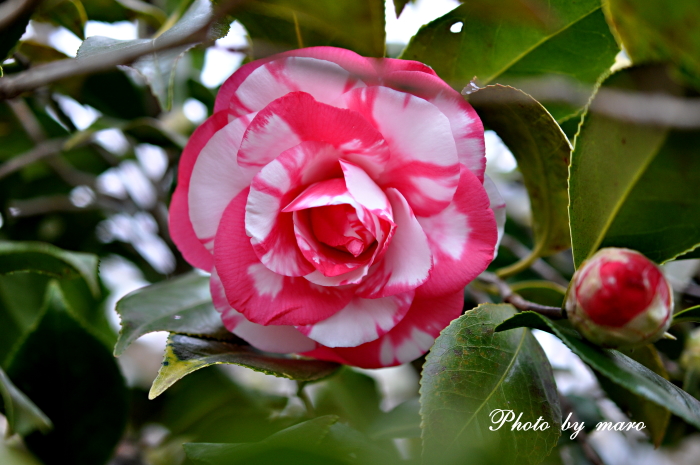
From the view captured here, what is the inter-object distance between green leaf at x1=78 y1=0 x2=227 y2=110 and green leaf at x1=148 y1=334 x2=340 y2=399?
24 cm

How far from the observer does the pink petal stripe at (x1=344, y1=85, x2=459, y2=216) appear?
0.43 m

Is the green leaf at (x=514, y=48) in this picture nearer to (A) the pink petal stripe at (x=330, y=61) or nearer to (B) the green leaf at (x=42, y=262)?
(A) the pink petal stripe at (x=330, y=61)

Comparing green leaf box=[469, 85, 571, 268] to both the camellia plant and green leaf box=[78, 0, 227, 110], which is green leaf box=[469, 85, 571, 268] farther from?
green leaf box=[78, 0, 227, 110]

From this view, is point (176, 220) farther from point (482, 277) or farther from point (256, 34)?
point (482, 277)

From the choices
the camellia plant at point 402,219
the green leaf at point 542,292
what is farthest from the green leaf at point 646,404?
the green leaf at point 542,292

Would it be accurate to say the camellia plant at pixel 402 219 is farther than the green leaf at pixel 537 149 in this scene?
No

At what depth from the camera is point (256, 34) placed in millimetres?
552

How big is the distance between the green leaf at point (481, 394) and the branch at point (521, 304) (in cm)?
4

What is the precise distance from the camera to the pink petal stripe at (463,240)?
0.45m

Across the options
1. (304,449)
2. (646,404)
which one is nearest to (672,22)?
(304,449)

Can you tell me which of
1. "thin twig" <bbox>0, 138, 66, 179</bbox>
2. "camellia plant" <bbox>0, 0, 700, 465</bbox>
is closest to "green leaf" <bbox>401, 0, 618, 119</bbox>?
"camellia plant" <bbox>0, 0, 700, 465</bbox>

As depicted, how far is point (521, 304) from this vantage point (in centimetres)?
53

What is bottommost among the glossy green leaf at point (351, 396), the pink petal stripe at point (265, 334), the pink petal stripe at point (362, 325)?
the glossy green leaf at point (351, 396)

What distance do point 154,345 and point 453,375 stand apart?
50.7 inches
